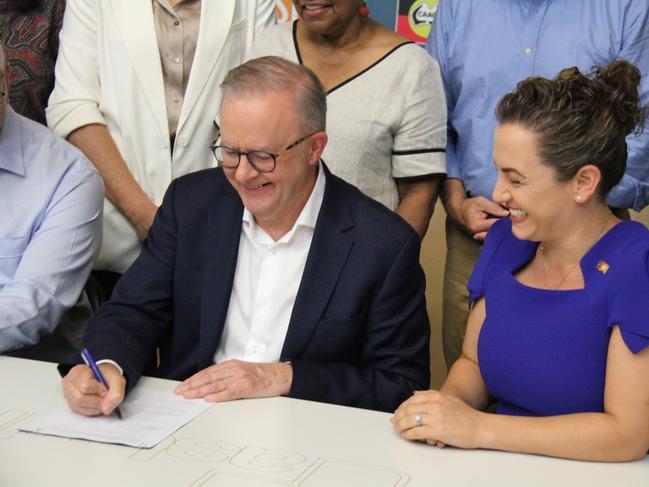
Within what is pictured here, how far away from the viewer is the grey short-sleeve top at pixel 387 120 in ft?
8.50

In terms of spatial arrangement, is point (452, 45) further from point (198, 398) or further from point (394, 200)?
point (198, 398)

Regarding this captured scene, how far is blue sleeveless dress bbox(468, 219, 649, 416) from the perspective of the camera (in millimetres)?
1772

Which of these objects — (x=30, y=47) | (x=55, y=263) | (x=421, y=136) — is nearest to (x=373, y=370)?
(x=421, y=136)

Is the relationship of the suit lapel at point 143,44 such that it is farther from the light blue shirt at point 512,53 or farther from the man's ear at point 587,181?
the man's ear at point 587,181

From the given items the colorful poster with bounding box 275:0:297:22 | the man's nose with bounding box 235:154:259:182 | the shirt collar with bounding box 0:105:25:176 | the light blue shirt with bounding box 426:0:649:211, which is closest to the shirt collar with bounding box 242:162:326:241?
the man's nose with bounding box 235:154:259:182

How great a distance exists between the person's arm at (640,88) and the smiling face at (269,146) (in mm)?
860

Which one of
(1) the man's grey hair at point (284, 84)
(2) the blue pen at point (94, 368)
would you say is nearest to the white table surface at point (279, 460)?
(2) the blue pen at point (94, 368)

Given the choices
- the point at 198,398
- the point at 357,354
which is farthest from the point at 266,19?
the point at 198,398

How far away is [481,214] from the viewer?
8.50 ft

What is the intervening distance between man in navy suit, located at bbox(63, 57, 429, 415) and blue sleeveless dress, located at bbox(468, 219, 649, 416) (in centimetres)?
26

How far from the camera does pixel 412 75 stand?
260cm

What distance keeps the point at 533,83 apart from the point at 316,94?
493mm

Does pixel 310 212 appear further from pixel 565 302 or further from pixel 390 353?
pixel 565 302

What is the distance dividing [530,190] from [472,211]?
2.39 feet
